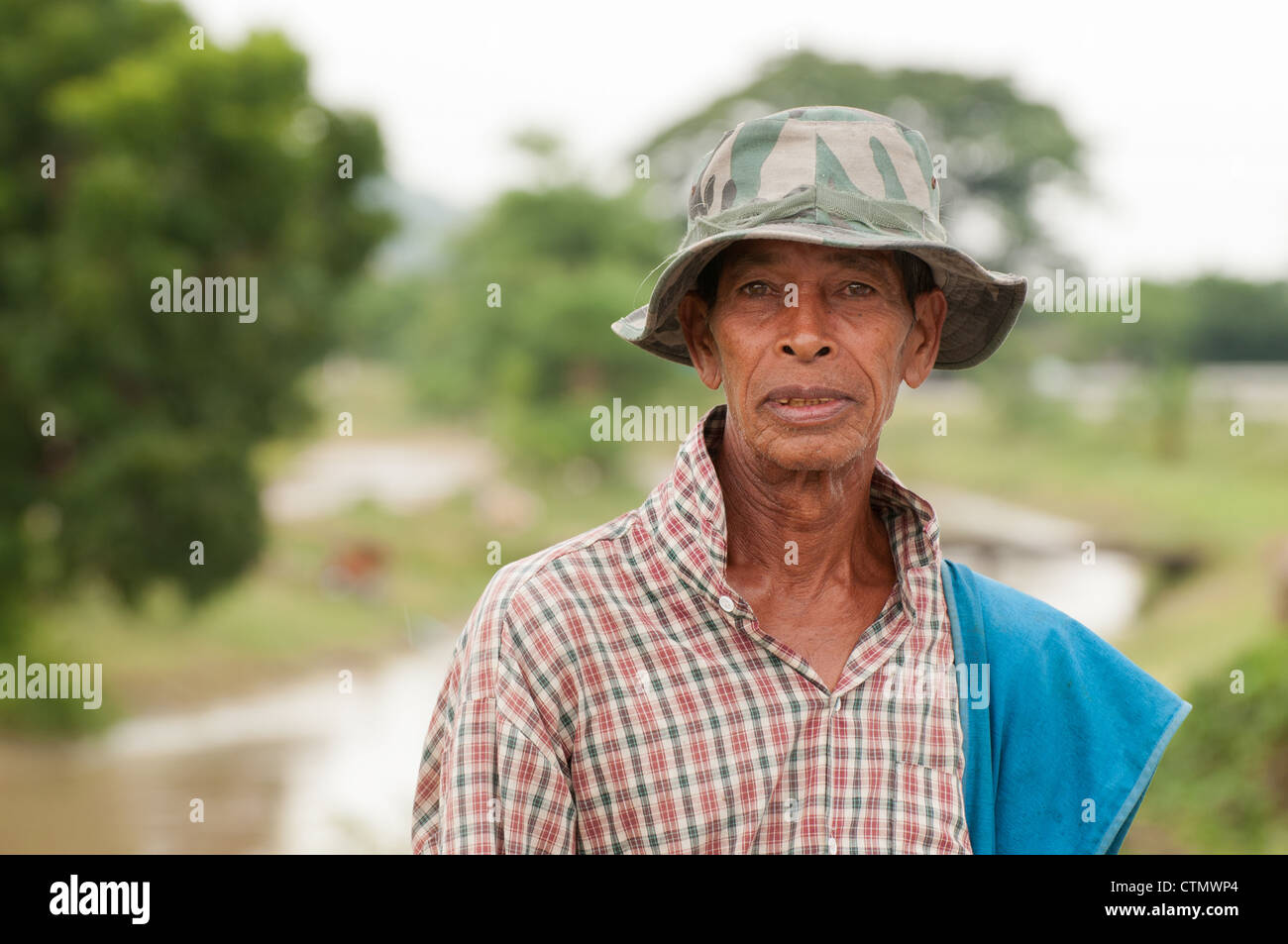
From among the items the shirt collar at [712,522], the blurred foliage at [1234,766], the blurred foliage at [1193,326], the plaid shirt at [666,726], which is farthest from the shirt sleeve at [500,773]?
Answer: the blurred foliage at [1193,326]

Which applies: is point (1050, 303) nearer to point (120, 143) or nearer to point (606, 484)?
point (606, 484)

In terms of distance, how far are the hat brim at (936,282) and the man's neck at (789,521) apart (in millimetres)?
158

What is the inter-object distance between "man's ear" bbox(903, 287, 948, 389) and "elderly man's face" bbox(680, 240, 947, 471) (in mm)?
63

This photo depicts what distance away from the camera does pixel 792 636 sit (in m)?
1.55

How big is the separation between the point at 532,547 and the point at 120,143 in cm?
746

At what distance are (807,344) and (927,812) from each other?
1.71 ft

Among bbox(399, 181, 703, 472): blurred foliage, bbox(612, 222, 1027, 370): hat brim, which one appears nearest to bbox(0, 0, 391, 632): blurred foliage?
bbox(399, 181, 703, 472): blurred foliage

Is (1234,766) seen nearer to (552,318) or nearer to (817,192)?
(817,192)

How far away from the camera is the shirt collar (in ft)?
4.86

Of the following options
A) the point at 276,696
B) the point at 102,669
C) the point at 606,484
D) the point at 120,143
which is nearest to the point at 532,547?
the point at 606,484

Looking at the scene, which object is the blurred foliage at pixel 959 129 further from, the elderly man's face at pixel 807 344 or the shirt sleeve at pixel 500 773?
the shirt sleeve at pixel 500 773

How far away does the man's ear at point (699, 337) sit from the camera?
160 centimetres

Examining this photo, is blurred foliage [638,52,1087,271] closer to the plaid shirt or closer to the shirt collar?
the shirt collar
